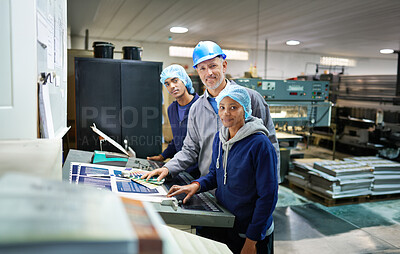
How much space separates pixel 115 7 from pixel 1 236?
4.98m

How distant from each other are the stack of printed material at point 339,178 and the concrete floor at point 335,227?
21 centimetres

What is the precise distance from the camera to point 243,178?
1.71 m

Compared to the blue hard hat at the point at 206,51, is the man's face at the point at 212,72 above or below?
below

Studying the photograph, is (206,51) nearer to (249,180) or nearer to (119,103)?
(249,180)

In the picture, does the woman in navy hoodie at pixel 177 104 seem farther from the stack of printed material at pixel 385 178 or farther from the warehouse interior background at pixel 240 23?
the stack of printed material at pixel 385 178

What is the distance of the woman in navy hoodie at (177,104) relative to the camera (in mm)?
2986

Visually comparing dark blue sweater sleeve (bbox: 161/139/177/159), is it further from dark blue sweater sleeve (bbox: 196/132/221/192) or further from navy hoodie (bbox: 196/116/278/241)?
navy hoodie (bbox: 196/116/278/241)

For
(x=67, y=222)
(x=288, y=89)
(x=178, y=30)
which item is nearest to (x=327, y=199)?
(x=288, y=89)

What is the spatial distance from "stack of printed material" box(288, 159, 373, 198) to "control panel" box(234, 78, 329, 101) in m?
1.22

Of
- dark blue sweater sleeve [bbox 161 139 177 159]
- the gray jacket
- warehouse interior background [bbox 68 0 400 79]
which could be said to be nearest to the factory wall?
warehouse interior background [bbox 68 0 400 79]

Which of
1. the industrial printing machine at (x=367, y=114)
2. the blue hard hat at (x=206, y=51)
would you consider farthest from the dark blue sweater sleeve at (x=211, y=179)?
the industrial printing machine at (x=367, y=114)

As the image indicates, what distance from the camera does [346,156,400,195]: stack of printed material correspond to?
4738mm

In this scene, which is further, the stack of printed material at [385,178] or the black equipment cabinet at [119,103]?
the stack of printed material at [385,178]

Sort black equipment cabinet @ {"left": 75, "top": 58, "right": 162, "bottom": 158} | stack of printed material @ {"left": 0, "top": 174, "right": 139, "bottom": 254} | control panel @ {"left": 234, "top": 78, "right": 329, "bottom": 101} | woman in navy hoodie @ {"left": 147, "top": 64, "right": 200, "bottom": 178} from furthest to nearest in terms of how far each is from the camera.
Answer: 1. control panel @ {"left": 234, "top": 78, "right": 329, "bottom": 101}
2. black equipment cabinet @ {"left": 75, "top": 58, "right": 162, "bottom": 158}
3. woman in navy hoodie @ {"left": 147, "top": 64, "right": 200, "bottom": 178}
4. stack of printed material @ {"left": 0, "top": 174, "right": 139, "bottom": 254}
